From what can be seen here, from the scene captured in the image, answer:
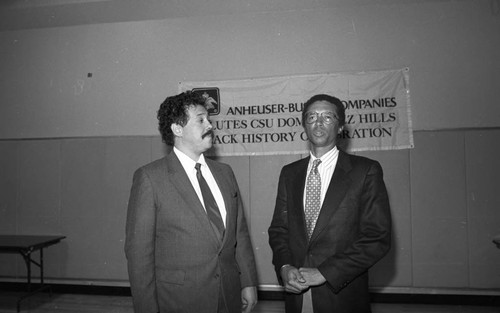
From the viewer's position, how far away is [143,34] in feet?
15.1

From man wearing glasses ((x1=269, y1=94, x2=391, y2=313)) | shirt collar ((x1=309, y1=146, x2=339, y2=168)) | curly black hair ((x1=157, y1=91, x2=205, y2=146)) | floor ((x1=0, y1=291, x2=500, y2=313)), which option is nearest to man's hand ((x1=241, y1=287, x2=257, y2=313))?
man wearing glasses ((x1=269, y1=94, x2=391, y2=313))

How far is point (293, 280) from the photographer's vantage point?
5.11 feet

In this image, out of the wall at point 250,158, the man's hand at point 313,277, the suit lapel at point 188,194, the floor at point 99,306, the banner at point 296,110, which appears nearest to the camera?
the man's hand at point 313,277

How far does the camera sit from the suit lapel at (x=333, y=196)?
159 centimetres

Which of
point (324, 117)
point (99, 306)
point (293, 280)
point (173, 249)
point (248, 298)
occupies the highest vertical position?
point (324, 117)

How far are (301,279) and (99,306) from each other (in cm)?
327

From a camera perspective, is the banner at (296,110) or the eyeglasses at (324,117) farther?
the banner at (296,110)

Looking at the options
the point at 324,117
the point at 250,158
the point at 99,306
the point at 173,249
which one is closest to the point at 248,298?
the point at 173,249

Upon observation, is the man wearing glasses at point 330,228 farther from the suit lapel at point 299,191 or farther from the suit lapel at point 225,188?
the suit lapel at point 225,188

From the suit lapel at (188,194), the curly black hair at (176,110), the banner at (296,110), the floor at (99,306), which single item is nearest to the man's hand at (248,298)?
the suit lapel at (188,194)

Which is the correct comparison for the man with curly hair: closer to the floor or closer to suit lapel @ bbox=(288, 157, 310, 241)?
suit lapel @ bbox=(288, 157, 310, 241)

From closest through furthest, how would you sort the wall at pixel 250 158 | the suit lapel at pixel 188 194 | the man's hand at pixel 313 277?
the man's hand at pixel 313 277 → the suit lapel at pixel 188 194 → the wall at pixel 250 158

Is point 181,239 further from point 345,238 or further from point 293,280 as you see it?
point 345,238

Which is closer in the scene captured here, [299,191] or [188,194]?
[188,194]
